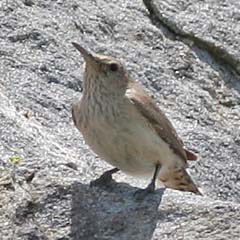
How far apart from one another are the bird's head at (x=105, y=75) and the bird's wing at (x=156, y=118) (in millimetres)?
72

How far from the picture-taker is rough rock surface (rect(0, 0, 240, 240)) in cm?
689

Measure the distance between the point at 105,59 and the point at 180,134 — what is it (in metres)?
1.14

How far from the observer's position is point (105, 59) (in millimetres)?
7723

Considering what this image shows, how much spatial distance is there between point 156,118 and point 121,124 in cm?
34

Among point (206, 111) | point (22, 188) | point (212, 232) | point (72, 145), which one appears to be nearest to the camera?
point (212, 232)

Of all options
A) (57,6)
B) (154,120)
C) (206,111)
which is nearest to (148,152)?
(154,120)

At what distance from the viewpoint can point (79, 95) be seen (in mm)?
8656

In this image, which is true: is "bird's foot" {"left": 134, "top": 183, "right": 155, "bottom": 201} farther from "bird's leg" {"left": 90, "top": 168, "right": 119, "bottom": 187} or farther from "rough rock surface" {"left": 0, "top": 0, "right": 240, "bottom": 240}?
"bird's leg" {"left": 90, "top": 168, "right": 119, "bottom": 187}

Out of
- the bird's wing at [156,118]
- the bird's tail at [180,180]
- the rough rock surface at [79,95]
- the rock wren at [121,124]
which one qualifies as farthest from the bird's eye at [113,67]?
the bird's tail at [180,180]

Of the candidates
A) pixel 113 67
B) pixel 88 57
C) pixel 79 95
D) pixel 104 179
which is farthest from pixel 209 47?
pixel 104 179

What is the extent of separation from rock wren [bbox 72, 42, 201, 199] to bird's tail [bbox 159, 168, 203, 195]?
26 centimetres

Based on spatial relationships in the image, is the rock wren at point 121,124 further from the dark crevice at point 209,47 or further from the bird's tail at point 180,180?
the dark crevice at point 209,47

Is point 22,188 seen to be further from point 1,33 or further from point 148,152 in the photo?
point 1,33

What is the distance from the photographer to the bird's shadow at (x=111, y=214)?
6.80 m
